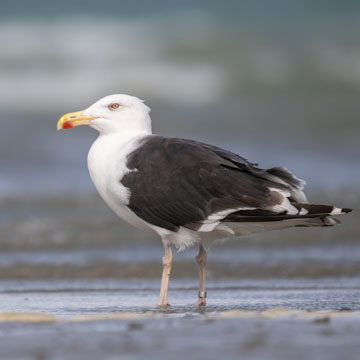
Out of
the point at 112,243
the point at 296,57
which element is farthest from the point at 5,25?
the point at 112,243

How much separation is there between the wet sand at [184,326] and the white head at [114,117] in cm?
106

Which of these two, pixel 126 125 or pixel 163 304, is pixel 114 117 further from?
pixel 163 304

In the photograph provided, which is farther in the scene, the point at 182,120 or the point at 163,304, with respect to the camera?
the point at 182,120

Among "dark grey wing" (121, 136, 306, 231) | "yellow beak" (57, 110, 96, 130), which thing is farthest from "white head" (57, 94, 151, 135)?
"dark grey wing" (121, 136, 306, 231)

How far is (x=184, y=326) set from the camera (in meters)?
3.67

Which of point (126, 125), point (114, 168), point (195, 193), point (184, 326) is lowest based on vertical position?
point (184, 326)

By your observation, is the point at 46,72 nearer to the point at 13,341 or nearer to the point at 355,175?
the point at 355,175

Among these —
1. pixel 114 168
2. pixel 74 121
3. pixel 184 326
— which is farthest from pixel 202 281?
pixel 184 326

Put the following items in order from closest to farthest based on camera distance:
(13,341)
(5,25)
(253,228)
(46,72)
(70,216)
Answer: (13,341) < (253,228) < (70,216) < (46,72) < (5,25)

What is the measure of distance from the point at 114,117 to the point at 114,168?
483 mm

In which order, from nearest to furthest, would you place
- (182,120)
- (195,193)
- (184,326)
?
(184,326) < (195,193) < (182,120)

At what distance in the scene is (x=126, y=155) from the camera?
5133 millimetres

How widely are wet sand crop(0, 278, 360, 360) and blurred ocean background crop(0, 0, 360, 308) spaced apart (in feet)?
1.61

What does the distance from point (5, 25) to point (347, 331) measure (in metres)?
21.7
